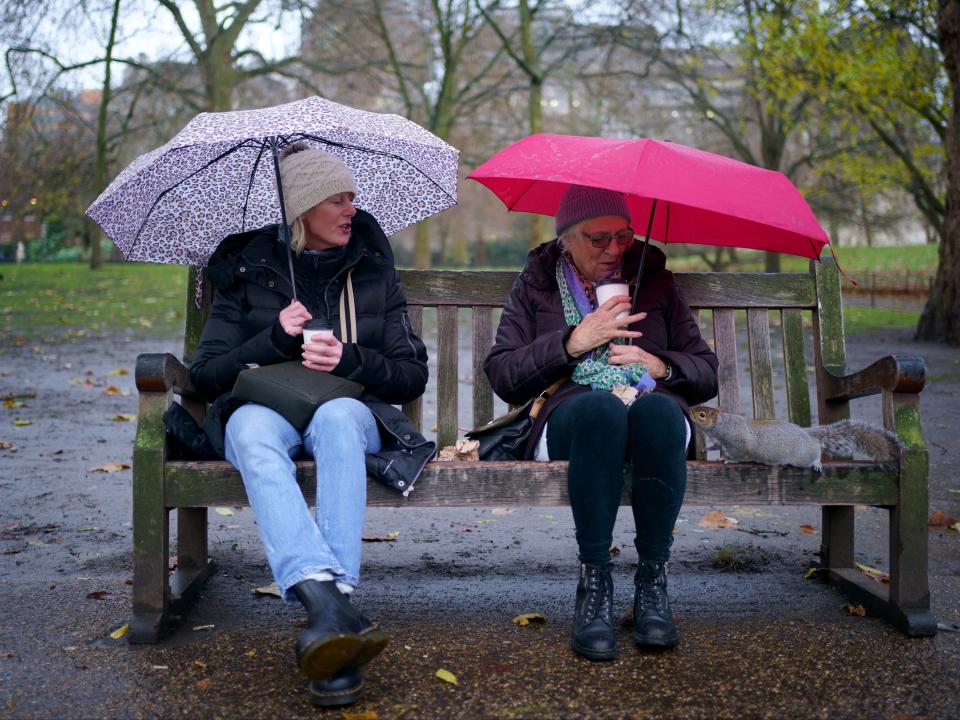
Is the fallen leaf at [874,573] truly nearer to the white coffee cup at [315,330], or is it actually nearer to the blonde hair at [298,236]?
the white coffee cup at [315,330]

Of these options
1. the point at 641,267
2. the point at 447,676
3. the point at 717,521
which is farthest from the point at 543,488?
the point at 717,521

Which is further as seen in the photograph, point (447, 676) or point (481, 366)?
point (481, 366)

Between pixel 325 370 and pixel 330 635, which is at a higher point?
pixel 325 370

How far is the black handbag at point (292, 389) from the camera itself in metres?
3.38

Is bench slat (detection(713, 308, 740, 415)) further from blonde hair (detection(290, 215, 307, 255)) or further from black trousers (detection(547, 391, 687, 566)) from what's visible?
blonde hair (detection(290, 215, 307, 255))

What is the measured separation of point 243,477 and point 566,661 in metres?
1.12

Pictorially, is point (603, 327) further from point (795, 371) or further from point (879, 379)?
point (795, 371)

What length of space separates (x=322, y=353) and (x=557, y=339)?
78cm

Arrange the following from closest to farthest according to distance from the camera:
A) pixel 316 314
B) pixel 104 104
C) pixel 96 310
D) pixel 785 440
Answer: pixel 785 440 < pixel 316 314 < pixel 96 310 < pixel 104 104

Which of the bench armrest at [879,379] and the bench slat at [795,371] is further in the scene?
the bench slat at [795,371]

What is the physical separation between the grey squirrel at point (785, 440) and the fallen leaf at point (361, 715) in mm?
1389

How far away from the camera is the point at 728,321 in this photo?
428 cm

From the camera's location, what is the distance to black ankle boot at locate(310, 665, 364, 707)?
2.88 m

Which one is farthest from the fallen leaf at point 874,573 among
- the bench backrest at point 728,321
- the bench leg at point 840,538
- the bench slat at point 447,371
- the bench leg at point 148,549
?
the bench leg at point 148,549
